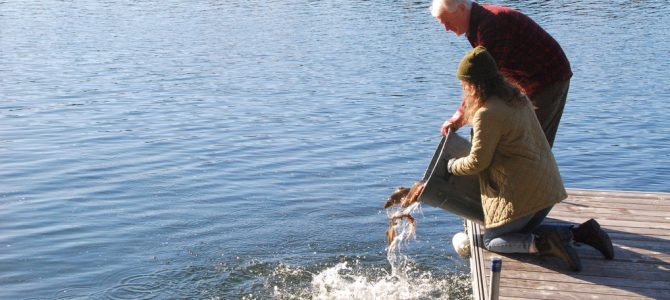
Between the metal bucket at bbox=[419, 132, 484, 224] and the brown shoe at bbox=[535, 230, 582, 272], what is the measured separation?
1.41ft

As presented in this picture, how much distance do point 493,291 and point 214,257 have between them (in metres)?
4.11

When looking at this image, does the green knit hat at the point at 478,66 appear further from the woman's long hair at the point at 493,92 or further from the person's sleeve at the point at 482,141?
the person's sleeve at the point at 482,141

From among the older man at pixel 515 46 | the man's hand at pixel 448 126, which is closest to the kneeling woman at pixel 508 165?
the man's hand at pixel 448 126

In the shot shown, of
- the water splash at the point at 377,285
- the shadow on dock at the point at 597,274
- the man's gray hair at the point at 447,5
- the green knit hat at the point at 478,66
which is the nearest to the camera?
the green knit hat at the point at 478,66

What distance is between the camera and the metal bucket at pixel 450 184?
5758 millimetres

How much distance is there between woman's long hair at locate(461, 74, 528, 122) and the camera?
5215 millimetres

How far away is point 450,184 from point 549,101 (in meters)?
0.84

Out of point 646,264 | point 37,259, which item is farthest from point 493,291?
point 37,259

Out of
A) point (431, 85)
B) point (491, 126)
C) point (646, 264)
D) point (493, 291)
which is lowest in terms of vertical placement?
point (431, 85)

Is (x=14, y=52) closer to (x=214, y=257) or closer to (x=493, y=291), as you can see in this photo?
(x=214, y=257)

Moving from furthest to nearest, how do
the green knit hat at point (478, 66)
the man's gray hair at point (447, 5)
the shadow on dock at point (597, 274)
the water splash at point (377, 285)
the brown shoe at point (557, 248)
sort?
1. the water splash at point (377, 285)
2. the man's gray hair at point (447, 5)
3. the brown shoe at point (557, 248)
4. the shadow on dock at point (597, 274)
5. the green knit hat at point (478, 66)

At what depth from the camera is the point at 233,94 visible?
15.8m

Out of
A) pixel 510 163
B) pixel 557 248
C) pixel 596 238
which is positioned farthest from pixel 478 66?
pixel 596 238

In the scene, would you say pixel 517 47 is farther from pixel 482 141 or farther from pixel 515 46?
pixel 482 141
